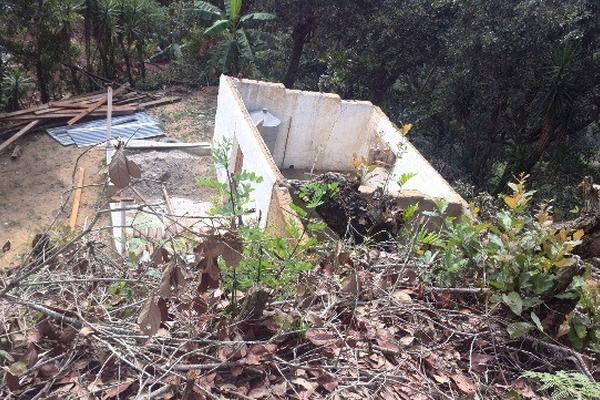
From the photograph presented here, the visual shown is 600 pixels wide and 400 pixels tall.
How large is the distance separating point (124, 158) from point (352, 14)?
48.2 ft

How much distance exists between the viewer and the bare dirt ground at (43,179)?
1077 centimetres

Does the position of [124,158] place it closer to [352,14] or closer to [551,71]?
[551,71]

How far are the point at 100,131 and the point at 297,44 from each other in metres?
6.83

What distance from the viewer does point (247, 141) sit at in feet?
31.4

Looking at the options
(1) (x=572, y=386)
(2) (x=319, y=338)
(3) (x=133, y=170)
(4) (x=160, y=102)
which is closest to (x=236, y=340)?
(2) (x=319, y=338)

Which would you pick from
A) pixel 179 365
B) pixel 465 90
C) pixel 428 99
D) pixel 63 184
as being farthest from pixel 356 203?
pixel 428 99

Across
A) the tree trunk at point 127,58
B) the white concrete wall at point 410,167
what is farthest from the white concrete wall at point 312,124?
the tree trunk at point 127,58

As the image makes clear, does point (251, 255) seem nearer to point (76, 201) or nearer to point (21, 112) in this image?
point (76, 201)

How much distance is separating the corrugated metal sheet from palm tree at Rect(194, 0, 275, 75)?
10.5 feet

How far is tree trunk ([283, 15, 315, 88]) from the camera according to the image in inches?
651

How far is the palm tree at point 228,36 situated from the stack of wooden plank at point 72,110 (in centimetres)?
201

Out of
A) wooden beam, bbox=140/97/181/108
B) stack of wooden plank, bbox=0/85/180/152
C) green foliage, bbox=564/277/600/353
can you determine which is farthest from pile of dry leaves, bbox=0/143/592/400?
wooden beam, bbox=140/97/181/108

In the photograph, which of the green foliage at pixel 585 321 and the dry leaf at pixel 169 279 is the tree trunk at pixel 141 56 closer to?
the dry leaf at pixel 169 279

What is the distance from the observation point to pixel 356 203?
6.06 m
